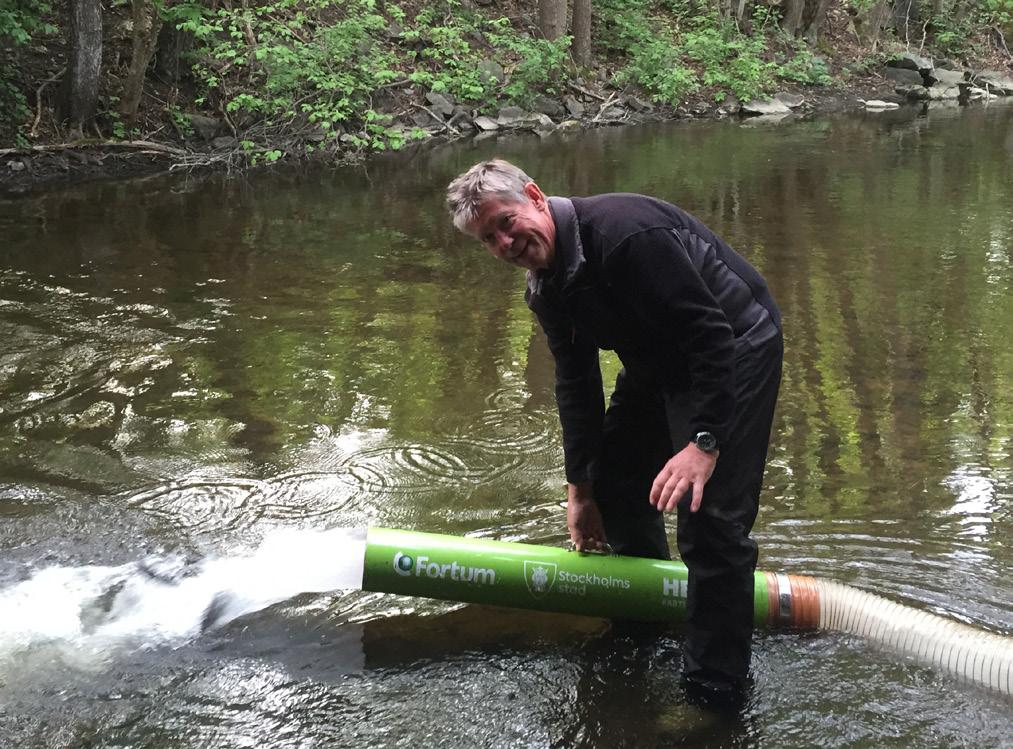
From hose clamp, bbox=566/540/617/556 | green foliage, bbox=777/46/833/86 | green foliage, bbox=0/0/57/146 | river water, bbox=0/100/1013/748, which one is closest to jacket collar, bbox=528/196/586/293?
hose clamp, bbox=566/540/617/556

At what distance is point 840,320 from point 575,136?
12603 mm

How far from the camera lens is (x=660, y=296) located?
2.52 m

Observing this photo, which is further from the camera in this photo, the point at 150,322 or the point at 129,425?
the point at 150,322

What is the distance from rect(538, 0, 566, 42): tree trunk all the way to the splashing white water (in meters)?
19.8

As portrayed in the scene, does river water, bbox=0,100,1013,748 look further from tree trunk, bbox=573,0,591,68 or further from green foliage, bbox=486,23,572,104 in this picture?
tree trunk, bbox=573,0,591,68

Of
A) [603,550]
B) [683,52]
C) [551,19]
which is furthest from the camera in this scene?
[683,52]

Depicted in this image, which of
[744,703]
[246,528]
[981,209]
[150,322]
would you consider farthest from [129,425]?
[981,209]

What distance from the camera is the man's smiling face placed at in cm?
255

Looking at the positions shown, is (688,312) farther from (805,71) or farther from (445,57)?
(805,71)

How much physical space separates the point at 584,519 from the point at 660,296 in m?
1.06

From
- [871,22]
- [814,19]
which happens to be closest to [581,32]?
[814,19]

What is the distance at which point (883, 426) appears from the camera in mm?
5090

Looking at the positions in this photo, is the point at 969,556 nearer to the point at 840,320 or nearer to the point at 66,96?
the point at 840,320

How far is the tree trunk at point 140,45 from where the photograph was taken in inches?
520
